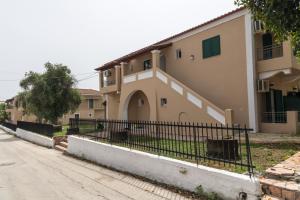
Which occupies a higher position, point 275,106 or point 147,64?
point 147,64

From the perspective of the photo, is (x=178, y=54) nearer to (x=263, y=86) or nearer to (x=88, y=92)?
(x=263, y=86)

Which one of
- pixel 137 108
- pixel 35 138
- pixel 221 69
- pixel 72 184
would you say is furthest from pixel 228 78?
pixel 35 138

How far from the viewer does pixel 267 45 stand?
16.6 metres

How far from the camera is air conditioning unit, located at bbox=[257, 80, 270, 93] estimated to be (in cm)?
1599

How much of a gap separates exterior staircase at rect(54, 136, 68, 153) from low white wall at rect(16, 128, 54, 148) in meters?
0.42

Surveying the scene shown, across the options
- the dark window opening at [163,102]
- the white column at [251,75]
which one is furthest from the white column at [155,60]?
the white column at [251,75]

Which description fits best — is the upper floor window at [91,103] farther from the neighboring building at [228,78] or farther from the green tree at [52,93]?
the neighboring building at [228,78]

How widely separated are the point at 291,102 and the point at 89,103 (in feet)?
125

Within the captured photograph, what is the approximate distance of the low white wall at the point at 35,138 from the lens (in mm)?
21970

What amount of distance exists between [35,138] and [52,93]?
5.42 meters

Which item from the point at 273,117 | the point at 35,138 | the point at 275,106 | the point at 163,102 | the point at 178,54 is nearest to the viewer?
the point at 273,117

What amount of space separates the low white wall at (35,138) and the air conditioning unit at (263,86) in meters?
13.7

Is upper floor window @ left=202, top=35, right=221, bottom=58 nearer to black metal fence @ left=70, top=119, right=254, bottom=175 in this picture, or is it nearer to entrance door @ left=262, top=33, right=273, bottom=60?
entrance door @ left=262, top=33, right=273, bottom=60

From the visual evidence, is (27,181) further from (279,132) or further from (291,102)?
(291,102)
